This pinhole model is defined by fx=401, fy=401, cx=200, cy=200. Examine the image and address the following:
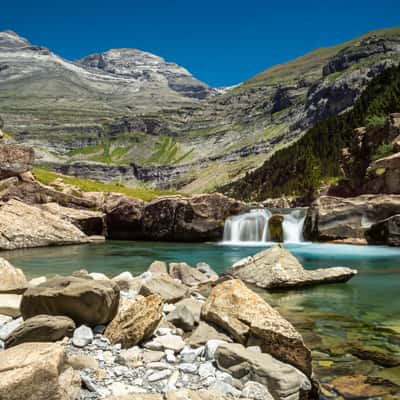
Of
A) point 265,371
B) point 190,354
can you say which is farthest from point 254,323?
point 265,371

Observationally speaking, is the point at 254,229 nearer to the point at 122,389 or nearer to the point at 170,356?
the point at 170,356

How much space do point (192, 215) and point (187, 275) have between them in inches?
1180

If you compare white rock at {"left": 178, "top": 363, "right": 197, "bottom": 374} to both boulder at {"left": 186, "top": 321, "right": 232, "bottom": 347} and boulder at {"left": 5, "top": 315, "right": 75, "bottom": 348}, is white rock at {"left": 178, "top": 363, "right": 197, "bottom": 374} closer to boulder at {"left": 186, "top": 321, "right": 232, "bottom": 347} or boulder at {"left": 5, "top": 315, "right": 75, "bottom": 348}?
boulder at {"left": 186, "top": 321, "right": 232, "bottom": 347}

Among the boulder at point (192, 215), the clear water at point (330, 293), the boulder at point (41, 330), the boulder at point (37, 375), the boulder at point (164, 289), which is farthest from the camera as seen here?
the boulder at point (192, 215)

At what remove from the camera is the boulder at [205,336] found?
9.77 m

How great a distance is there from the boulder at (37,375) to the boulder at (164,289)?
23.6 ft

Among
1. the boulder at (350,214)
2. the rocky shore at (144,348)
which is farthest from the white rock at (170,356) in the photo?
the boulder at (350,214)

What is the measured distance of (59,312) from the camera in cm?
1016

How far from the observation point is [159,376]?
26.1 ft

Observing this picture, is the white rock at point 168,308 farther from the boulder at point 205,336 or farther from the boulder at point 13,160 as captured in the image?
the boulder at point 13,160

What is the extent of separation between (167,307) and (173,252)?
26.8 meters

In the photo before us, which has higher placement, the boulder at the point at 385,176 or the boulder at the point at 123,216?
the boulder at the point at 385,176

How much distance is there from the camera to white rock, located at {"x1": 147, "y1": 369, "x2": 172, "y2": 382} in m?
7.85

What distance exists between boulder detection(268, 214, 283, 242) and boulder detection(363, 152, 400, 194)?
46.5 ft
